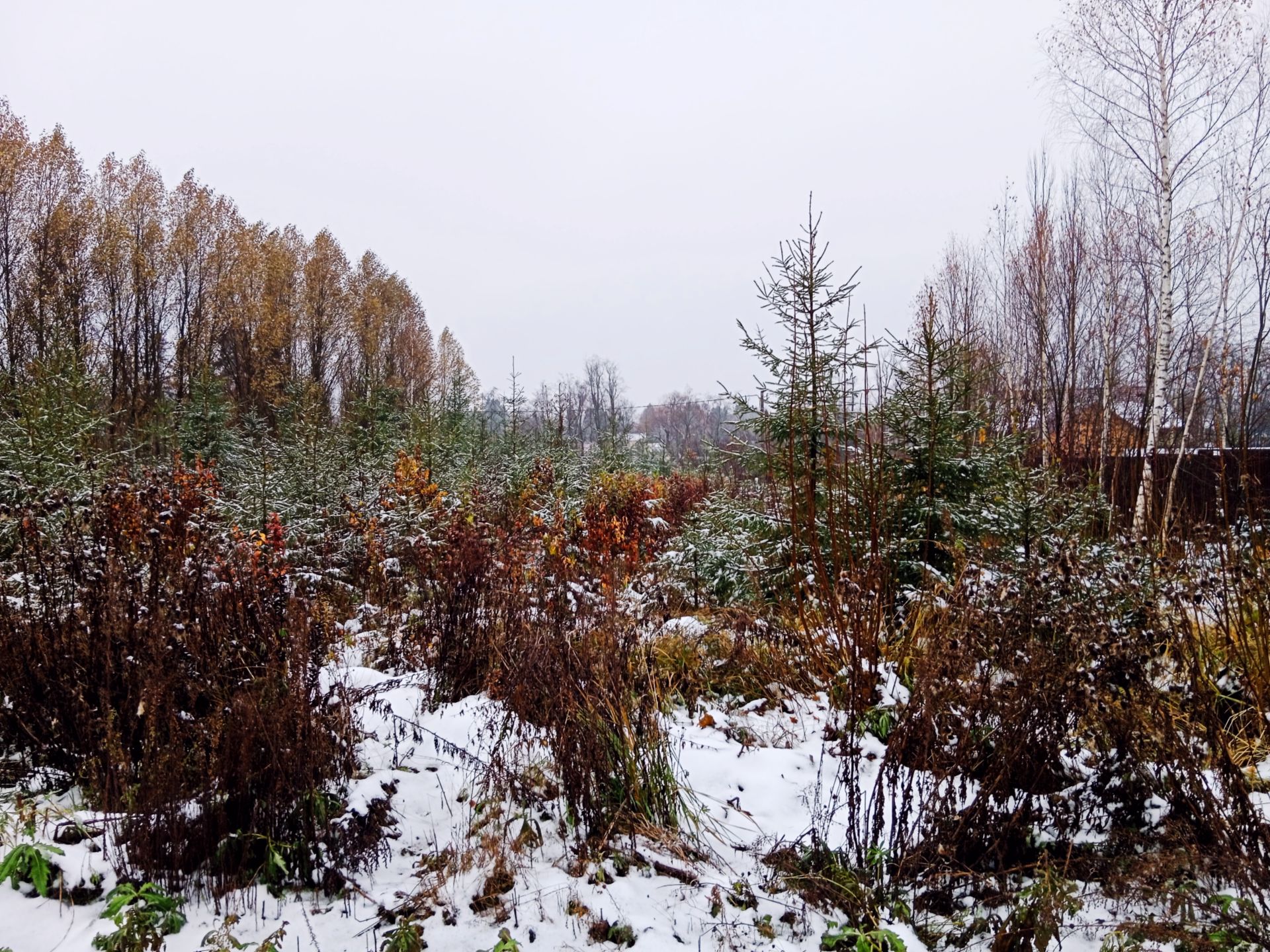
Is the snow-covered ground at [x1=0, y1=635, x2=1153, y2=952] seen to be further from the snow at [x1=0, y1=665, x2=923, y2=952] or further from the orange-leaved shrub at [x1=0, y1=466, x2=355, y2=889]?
the orange-leaved shrub at [x1=0, y1=466, x2=355, y2=889]

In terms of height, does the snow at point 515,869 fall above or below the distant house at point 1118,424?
below

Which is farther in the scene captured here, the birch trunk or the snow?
the birch trunk

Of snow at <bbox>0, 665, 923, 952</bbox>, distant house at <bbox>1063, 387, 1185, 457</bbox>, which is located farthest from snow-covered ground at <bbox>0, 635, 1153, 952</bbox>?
distant house at <bbox>1063, 387, 1185, 457</bbox>

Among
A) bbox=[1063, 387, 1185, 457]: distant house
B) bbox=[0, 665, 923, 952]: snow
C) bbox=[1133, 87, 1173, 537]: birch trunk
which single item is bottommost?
bbox=[0, 665, 923, 952]: snow

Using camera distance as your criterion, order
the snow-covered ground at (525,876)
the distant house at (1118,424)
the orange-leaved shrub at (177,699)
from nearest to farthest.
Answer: the snow-covered ground at (525,876), the orange-leaved shrub at (177,699), the distant house at (1118,424)

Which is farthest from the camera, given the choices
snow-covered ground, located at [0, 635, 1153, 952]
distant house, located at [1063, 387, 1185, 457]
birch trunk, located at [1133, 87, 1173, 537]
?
birch trunk, located at [1133, 87, 1173, 537]

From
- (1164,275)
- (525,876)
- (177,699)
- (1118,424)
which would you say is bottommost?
(525,876)

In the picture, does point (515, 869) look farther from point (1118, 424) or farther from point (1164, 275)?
point (1164, 275)

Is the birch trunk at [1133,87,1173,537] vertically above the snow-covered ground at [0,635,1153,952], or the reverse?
the birch trunk at [1133,87,1173,537]

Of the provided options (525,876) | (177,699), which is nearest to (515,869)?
(525,876)

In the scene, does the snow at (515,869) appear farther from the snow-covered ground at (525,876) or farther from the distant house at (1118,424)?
the distant house at (1118,424)

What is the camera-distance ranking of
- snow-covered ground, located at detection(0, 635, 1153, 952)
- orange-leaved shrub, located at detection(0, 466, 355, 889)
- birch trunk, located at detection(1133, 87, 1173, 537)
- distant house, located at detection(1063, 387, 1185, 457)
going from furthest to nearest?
birch trunk, located at detection(1133, 87, 1173, 537), distant house, located at detection(1063, 387, 1185, 457), orange-leaved shrub, located at detection(0, 466, 355, 889), snow-covered ground, located at detection(0, 635, 1153, 952)

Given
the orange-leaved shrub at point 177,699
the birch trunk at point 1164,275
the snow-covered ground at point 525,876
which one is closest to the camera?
the snow-covered ground at point 525,876

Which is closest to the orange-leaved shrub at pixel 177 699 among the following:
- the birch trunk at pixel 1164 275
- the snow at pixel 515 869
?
the snow at pixel 515 869
